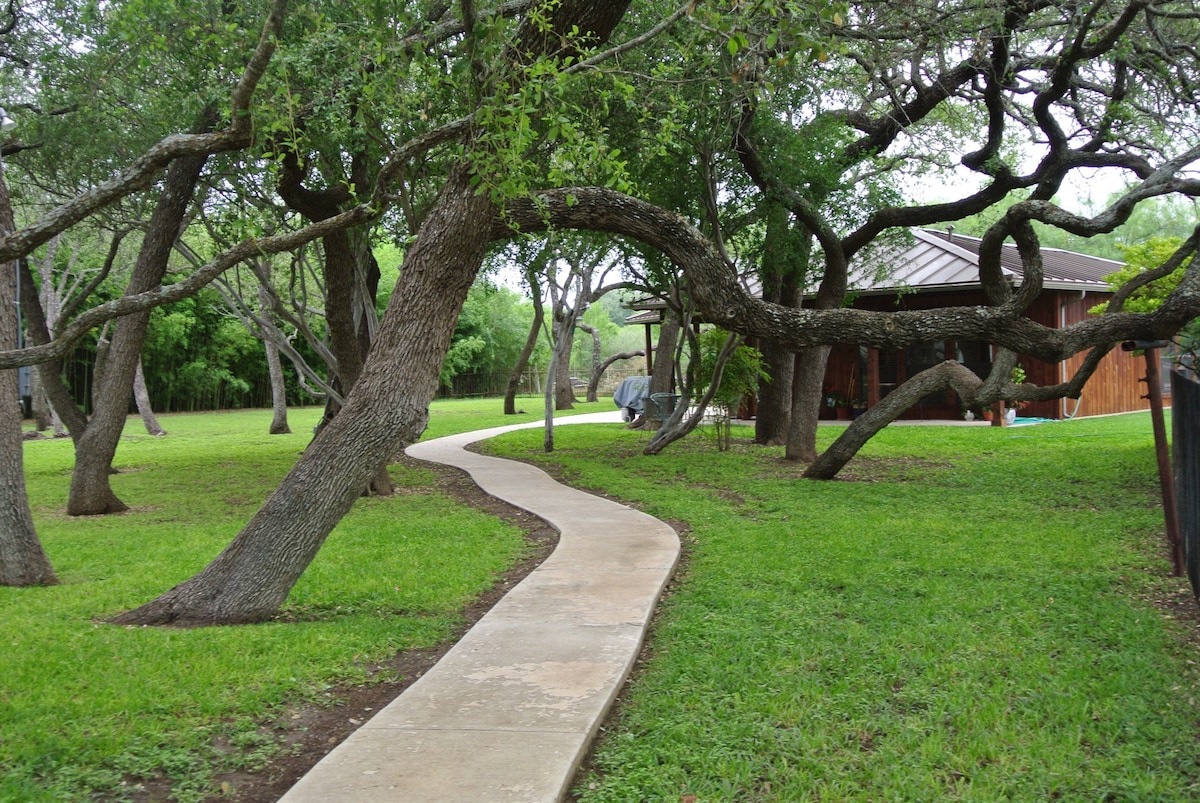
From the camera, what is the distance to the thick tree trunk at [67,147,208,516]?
1127 centimetres

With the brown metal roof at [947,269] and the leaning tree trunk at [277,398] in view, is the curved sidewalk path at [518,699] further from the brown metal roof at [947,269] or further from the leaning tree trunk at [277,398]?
the leaning tree trunk at [277,398]

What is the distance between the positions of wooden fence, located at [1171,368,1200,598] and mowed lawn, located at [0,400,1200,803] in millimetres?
391

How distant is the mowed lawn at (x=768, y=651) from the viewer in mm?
3676

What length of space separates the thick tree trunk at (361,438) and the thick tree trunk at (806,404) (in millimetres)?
8926

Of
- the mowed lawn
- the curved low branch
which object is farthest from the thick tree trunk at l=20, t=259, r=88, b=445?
the curved low branch

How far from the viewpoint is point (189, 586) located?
5895 millimetres

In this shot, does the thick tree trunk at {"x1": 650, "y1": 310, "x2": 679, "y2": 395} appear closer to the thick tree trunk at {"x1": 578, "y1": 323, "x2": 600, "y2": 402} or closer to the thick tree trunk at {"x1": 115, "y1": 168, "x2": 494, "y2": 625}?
the thick tree trunk at {"x1": 578, "y1": 323, "x2": 600, "y2": 402}

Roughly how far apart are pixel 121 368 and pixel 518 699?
9.11 m

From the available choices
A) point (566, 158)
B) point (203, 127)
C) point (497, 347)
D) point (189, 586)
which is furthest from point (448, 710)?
→ point (497, 347)

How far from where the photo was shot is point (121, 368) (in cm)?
1147

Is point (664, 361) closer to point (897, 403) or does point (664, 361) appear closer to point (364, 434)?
point (897, 403)

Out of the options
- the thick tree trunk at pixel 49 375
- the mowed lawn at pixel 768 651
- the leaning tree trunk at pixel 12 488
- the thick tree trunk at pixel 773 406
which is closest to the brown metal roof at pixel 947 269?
the thick tree trunk at pixel 773 406

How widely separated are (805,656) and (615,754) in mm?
1529

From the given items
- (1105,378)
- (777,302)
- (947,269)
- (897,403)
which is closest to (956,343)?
(947,269)
